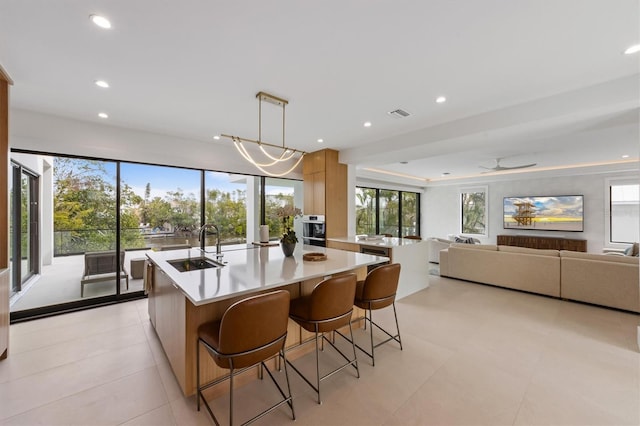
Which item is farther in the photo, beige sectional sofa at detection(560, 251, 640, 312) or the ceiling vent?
beige sectional sofa at detection(560, 251, 640, 312)

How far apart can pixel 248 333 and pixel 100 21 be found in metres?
2.32

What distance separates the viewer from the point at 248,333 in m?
1.58

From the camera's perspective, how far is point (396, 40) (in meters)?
2.03

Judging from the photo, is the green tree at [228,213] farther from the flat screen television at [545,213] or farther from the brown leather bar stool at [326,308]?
the flat screen television at [545,213]

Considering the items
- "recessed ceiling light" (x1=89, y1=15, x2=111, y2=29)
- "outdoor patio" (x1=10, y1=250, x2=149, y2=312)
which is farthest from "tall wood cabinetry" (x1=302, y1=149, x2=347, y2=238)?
"recessed ceiling light" (x1=89, y1=15, x2=111, y2=29)

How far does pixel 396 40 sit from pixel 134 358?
364 centimetres

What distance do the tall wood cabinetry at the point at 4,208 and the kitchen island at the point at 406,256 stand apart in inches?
166

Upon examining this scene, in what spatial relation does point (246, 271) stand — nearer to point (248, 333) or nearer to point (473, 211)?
point (248, 333)

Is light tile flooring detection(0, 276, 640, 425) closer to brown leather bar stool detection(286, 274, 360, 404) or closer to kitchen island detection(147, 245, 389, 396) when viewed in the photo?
kitchen island detection(147, 245, 389, 396)

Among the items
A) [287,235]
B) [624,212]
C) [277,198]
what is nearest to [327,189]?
[277,198]

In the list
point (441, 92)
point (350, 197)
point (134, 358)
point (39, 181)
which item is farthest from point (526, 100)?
point (39, 181)

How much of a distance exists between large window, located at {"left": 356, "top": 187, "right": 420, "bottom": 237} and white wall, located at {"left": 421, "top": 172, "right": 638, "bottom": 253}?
0.52 metres

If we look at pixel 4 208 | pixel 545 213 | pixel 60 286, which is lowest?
pixel 60 286

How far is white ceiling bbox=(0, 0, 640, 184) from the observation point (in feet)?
5.76
